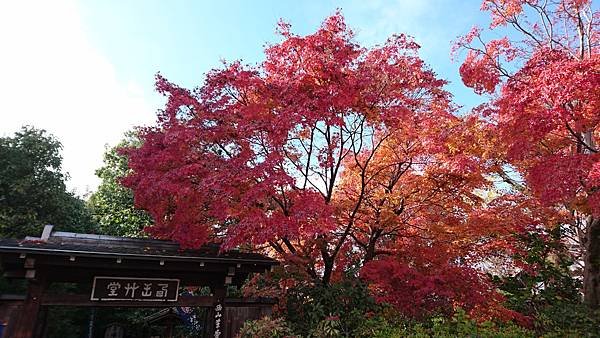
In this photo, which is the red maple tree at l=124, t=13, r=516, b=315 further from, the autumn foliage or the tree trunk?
the tree trunk

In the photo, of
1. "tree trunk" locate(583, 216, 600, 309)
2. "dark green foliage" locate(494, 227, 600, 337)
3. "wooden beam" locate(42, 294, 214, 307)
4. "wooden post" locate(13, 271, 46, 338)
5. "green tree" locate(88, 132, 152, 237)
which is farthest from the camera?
"green tree" locate(88, 132, 152, 237)

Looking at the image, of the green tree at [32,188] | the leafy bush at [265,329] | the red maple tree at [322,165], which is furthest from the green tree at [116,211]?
the leafy bush at [265,329]

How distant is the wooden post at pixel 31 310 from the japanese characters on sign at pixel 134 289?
0.97 m

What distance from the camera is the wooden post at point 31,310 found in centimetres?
722

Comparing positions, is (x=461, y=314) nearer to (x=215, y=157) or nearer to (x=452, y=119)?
(x=452, y=119)

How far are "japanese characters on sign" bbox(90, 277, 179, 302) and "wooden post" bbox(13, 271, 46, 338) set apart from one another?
969 millimetres

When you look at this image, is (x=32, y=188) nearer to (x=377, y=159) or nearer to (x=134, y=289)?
(x=134, y=289)

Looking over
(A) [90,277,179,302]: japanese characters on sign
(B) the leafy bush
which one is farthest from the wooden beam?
(B) the leafy bush

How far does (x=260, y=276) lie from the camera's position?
11.9 m

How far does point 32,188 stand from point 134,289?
407 inches

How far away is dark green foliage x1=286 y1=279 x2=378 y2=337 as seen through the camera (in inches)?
367

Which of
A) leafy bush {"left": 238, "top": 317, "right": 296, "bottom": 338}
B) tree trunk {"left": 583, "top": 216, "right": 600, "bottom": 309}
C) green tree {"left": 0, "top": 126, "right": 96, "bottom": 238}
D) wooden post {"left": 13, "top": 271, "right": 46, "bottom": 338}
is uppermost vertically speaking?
green tree {"left": 0, "top": 126, "right": 96, "bottom": 238}

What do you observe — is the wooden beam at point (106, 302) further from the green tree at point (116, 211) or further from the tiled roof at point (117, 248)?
the green tree at point (116, 211)

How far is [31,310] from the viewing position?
739 cm
